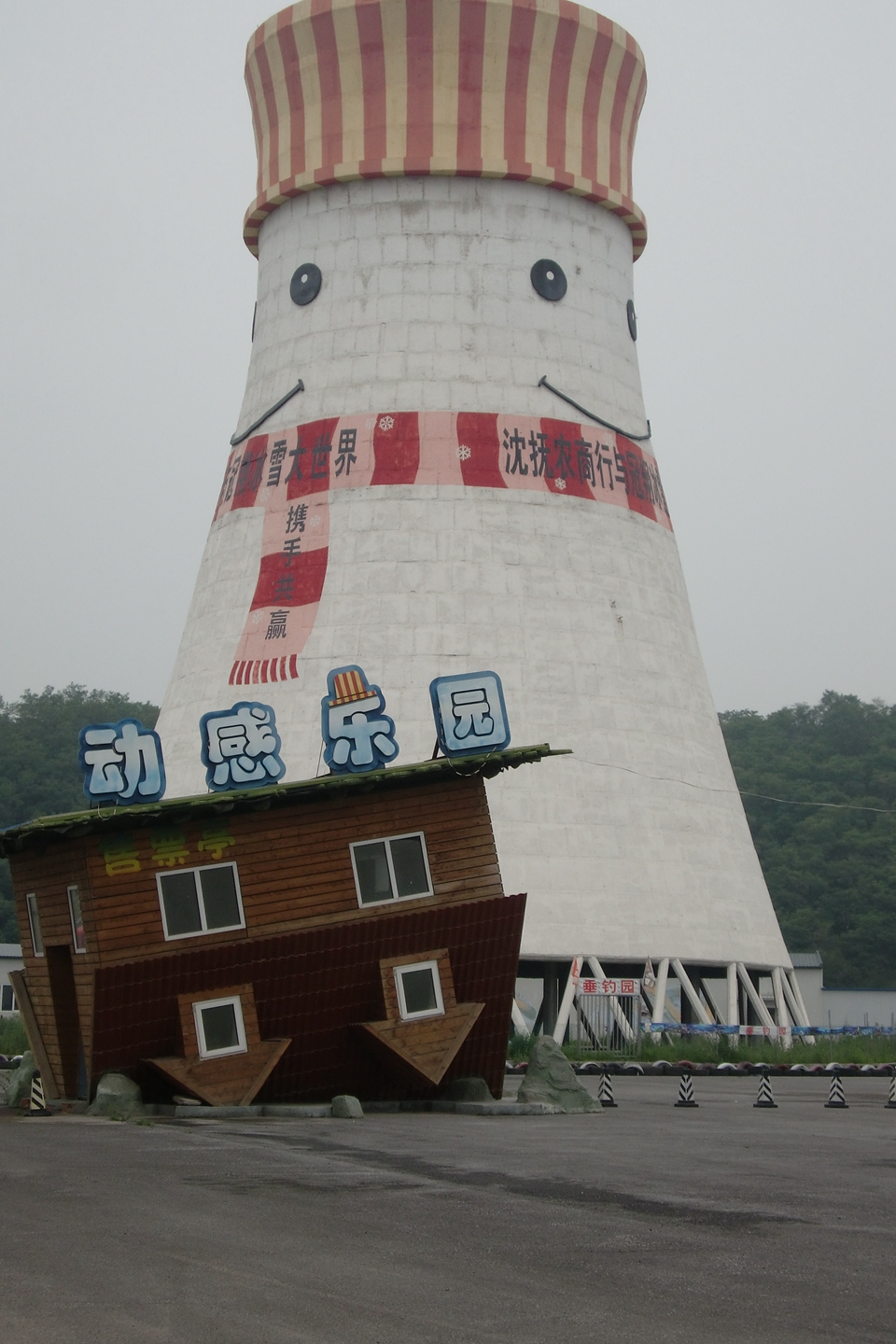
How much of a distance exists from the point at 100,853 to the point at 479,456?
714 inches

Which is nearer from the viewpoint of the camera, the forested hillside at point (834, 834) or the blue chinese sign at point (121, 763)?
the blue chinese sign at point (121, 763)

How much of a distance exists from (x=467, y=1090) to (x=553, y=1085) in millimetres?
1498

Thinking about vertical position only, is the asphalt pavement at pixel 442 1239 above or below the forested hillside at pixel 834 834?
below

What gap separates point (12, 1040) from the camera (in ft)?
139

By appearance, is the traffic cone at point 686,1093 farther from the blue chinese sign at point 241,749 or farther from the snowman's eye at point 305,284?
the snowman's eye at point 305,284

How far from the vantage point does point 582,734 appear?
1494 inches

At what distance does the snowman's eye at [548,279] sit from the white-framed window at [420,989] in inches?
860

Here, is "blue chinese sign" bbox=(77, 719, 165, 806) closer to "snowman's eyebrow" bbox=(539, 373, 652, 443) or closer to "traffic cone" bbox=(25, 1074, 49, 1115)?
"traffic cone" bbox=(25, 1074, 49, 1115)

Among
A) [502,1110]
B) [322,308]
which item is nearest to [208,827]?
[502,1110]

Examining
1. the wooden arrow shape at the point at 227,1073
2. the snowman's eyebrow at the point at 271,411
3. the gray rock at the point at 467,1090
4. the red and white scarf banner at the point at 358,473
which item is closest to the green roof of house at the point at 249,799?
the wooden arrow shape at the point at 227,1073

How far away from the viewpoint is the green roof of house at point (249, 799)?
2398 centimetres

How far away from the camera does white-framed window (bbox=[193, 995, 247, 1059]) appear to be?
24188 mm

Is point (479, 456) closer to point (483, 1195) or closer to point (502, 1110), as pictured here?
point (502, 1110)

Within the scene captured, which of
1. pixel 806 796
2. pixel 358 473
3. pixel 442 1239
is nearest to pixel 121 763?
pixel 442 1239
